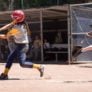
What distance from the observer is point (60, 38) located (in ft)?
84.2

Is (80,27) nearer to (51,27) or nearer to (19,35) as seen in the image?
(51,27)

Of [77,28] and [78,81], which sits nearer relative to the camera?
[78,81]

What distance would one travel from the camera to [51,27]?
26688 mm

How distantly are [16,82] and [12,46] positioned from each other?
1.38 meters

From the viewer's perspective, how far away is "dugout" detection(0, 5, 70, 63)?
2409 cm

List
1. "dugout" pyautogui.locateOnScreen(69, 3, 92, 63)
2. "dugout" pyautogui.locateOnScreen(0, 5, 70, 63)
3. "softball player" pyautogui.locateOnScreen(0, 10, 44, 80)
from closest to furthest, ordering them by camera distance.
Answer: "softball player" pyautogui.locateOnScreen(0, 10, 44, 80) < "dugout" pyautogui.locateOnScreen(69, 3, 92, 63) < "dugout" pyautogui.locateOnScreen(0, 5, 70, 63)

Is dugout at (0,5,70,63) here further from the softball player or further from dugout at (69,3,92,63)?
the softball player

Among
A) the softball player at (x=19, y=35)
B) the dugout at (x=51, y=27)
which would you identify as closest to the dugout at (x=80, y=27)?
the dugout at (x=51, y=27)

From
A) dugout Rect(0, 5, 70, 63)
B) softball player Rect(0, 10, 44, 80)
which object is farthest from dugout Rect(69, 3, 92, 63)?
softball player Rect(0, 10, 44, 80)

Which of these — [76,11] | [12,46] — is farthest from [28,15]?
[12,46]

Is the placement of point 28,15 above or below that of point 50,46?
above

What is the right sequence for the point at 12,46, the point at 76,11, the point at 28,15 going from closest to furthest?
the point at 12,46, the point at 76,11, the point at 28,15

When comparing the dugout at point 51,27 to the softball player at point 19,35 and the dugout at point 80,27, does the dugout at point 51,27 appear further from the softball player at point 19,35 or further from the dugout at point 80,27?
the softball player at point 19,35

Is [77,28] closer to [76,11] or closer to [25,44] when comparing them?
[76,11]
